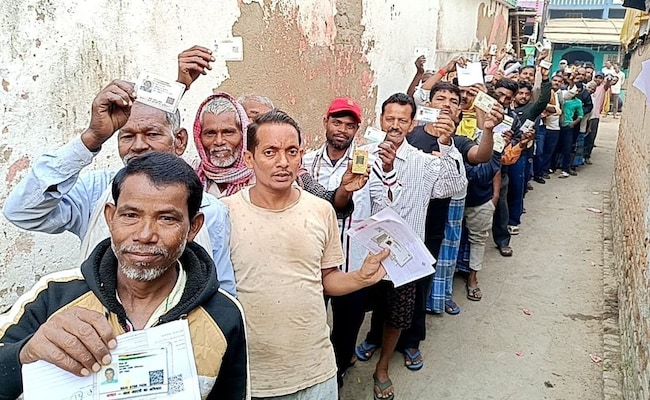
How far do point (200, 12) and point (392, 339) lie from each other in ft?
8.23

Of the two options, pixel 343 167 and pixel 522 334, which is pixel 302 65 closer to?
pixel 343 167

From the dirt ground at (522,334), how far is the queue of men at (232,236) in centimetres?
18

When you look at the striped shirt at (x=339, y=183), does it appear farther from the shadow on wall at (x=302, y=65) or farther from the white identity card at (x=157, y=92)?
the shadow on wall at (x=302, y=65)

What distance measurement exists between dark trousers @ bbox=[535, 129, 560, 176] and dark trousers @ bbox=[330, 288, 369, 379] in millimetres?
6862

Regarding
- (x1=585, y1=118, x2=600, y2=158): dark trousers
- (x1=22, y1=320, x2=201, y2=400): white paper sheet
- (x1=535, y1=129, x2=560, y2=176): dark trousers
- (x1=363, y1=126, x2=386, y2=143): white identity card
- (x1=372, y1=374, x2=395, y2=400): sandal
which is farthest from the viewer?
(x1=585, y1=118, x2=600, y2=158): dark trousers

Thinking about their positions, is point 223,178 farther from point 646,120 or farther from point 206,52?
point 646,120

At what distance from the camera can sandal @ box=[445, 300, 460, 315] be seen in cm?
469

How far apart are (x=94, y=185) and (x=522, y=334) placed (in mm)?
3600

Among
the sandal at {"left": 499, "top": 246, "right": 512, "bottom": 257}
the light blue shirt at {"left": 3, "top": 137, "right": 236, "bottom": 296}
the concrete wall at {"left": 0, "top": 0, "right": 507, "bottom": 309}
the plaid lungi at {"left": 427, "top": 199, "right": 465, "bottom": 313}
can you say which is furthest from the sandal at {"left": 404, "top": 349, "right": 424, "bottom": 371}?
the sandal at {"left": 499, "top": 246, "right": 512, "bottom": 257}

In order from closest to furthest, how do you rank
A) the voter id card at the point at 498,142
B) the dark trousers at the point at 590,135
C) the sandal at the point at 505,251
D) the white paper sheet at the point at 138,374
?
the white paper sheet at the point at 138,374
the voter id card at the point at 498,142
the sandal at the point at 505,251
the dark trousers at the point at 590,135

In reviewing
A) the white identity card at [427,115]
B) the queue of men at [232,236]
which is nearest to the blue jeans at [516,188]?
the queue of men at [232,236]

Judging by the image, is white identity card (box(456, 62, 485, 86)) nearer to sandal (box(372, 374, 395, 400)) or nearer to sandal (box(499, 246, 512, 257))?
sandal (box(372, 374, 395, 400))

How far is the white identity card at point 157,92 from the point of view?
1865mm

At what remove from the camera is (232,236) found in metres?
2.08
